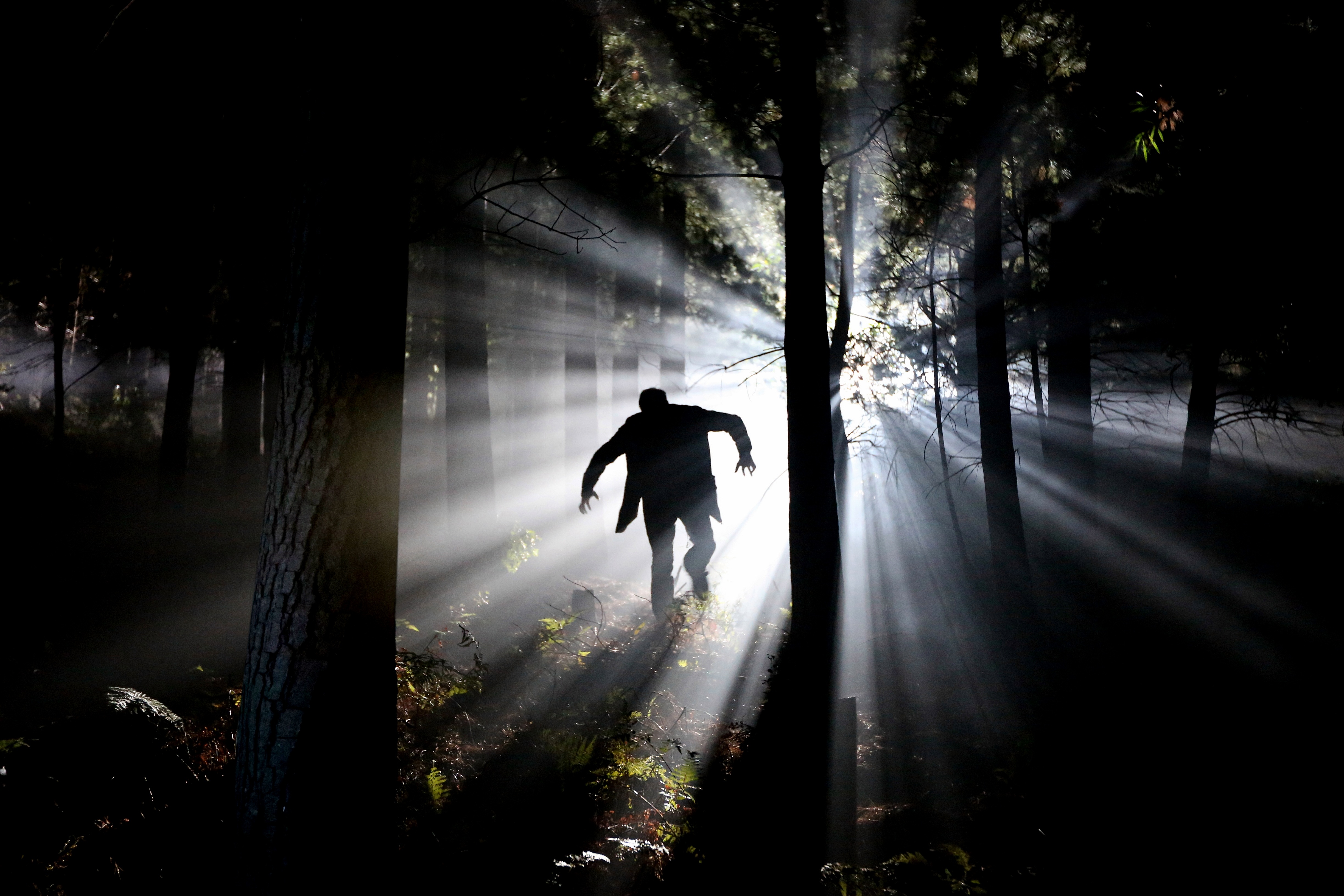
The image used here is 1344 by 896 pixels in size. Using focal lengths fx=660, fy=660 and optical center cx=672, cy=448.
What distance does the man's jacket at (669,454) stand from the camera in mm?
7367

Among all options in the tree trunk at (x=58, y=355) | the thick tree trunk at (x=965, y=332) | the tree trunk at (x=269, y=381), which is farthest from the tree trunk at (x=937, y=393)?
the tree trunk at (x=58, y=355)

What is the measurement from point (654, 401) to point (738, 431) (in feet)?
3.30

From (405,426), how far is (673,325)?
11.2 m

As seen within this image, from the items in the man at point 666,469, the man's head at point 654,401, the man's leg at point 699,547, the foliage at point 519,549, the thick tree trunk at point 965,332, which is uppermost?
the thick tree trunk at point 965,332

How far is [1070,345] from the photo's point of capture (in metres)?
9.23

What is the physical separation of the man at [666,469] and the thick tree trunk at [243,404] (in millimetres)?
6603

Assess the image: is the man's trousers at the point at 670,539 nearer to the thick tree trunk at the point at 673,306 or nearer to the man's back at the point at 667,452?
the man's back at the point at 667,452

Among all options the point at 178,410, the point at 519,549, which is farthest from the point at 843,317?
the point at 178,410

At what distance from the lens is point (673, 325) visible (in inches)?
699

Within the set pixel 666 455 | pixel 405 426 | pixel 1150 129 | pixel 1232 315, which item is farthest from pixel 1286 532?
pixel 405 426

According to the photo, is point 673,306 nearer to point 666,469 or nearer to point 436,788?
point 666,469

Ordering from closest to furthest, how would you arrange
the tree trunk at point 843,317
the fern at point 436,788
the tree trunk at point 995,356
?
the fern at point 436,788 < the tree trunk at point 995,356 < the tree trunk at point 843,317

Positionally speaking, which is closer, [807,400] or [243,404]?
[807,400]

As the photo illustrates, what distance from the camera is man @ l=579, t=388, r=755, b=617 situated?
24.2 feet
